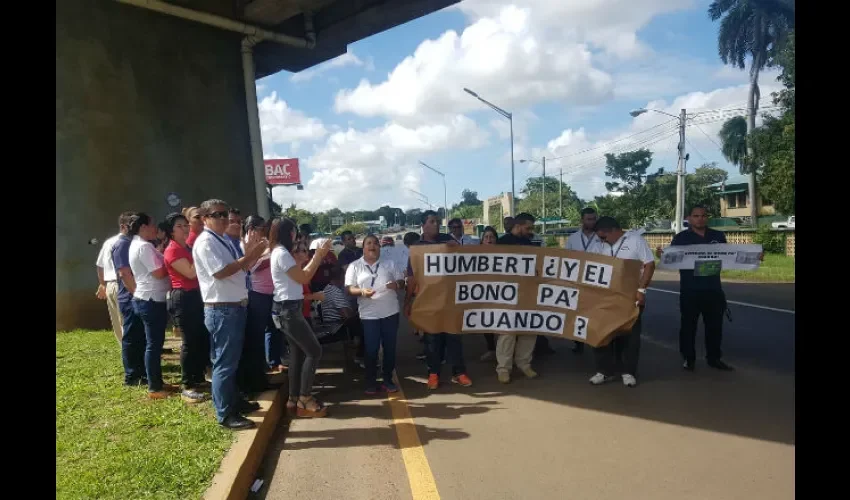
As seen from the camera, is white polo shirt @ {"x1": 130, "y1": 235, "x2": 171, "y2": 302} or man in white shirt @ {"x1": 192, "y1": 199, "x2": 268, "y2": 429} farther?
white polo shirt @ {"x1": 130, "y1": 235, "x2": 171, "y2": 302}

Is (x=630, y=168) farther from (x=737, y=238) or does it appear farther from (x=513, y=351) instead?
(x=513, y=351)

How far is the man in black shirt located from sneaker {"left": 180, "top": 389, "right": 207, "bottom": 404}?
528 cm

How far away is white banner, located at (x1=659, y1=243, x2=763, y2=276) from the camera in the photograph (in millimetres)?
6527

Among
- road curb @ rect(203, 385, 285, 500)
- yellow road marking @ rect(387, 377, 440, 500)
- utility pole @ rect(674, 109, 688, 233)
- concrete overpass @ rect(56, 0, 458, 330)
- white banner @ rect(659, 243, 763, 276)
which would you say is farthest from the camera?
utility pole @ rect(674, 109, 688, 233)

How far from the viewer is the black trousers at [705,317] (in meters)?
6.46

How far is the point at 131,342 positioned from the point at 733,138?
5512 centimetres

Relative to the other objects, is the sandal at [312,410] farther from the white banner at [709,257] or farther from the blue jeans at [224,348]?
the white banner at [709,257]

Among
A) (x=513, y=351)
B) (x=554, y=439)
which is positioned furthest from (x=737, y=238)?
(x=554, y=439)

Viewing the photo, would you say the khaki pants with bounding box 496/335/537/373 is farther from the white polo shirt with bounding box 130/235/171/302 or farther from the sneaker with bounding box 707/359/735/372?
the white polo shirt with bounding box 130/235/171/302

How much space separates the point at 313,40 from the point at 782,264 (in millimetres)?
18775

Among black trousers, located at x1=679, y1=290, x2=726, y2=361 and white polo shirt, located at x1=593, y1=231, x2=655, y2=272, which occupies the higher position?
white polo shirt, located at x1=593, y1=231, x2=655, y2=272

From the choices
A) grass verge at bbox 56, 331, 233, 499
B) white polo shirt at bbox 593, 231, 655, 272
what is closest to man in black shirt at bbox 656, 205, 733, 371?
white polo shirt at bbox 593, 231, 655, 272

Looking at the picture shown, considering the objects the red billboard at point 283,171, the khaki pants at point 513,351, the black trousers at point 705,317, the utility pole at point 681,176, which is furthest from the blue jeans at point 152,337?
the red billboard at point 283,171
